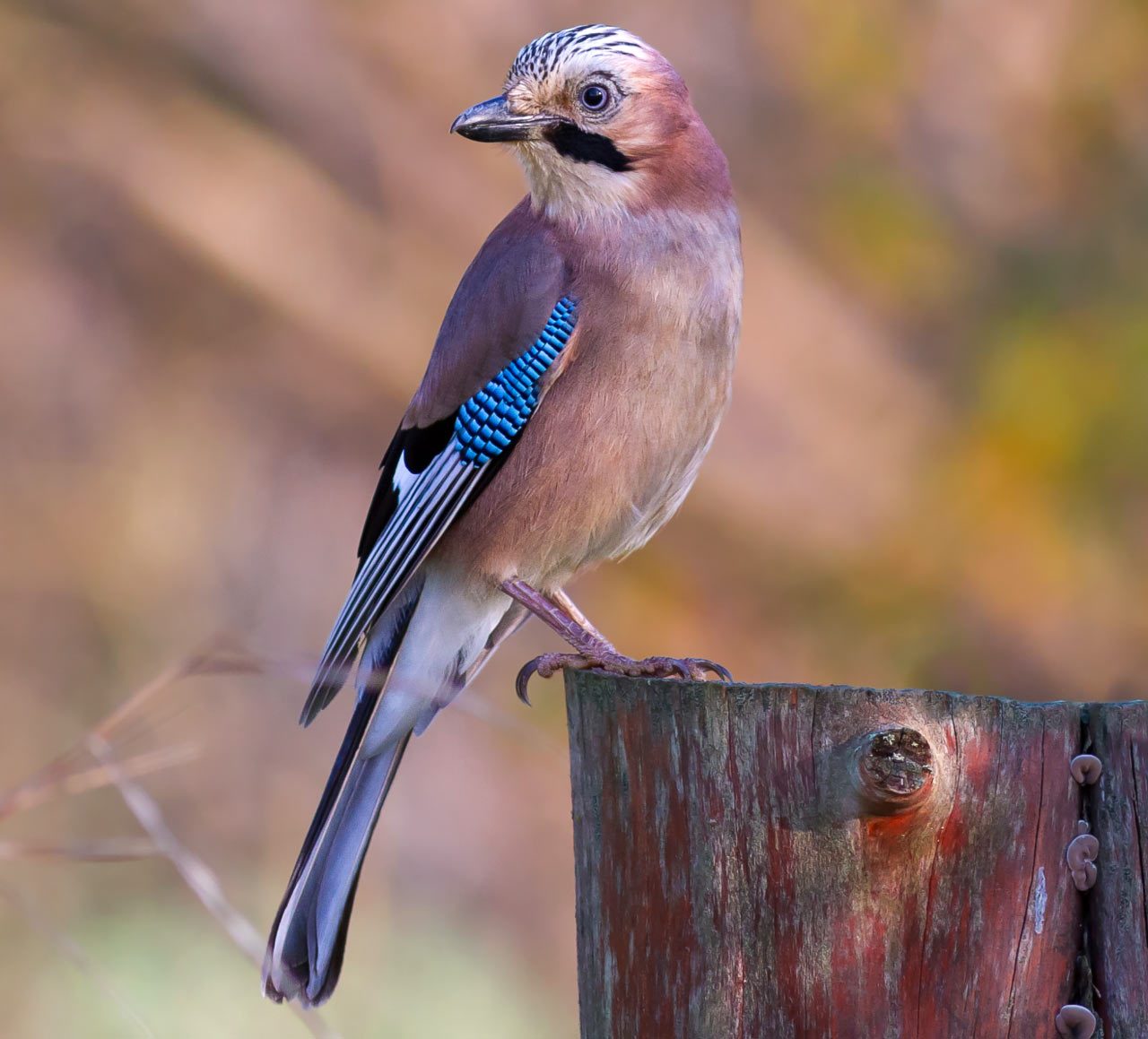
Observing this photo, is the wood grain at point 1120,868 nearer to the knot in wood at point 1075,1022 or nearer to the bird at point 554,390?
the knot in wood at point 1075,1022

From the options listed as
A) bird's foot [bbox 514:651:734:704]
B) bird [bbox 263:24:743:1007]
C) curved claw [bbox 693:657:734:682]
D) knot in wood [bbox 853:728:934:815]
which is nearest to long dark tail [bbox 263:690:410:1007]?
bird [bbox 263:24:743:1007]

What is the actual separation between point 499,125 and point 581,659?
1202 millimetres

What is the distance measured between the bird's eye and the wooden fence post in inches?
69.3

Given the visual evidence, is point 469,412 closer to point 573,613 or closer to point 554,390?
point 554,390

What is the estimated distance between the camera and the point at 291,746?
7250 mm

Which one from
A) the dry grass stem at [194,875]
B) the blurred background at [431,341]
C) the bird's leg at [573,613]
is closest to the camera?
the dry grass stem at [194,875]

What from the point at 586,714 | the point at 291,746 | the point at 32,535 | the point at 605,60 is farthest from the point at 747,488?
the point at 586,714

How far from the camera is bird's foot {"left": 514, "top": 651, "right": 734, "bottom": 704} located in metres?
3.08

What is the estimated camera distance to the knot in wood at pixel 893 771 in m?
1.88

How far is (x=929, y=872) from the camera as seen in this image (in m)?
1.94

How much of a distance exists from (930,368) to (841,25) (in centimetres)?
189

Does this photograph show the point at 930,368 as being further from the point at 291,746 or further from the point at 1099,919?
the point at 1099,919

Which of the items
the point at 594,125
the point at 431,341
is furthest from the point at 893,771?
the point at 431,341

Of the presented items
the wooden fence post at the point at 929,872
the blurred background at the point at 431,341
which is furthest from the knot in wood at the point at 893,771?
the blurred background at the point at 431,341
